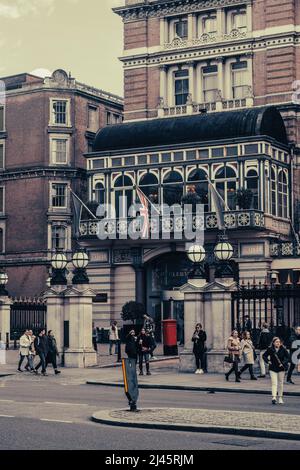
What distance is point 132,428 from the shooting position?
61.9ft

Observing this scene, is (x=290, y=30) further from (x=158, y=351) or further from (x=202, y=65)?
(x=158, y=351)

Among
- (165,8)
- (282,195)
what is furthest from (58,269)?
(165,8)

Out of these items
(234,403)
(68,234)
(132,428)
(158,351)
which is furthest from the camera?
(68,234)

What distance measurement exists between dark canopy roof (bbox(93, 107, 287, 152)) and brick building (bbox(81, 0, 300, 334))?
0.22 ft

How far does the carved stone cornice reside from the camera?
59844 mm

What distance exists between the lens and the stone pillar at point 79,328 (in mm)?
39719

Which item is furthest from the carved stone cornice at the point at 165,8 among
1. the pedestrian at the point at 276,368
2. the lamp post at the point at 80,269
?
the pedestrian at the point at 276,368

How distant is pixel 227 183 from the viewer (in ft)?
177

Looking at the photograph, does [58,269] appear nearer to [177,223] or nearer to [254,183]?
[177,223]

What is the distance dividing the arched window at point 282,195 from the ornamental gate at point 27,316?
1561 cm

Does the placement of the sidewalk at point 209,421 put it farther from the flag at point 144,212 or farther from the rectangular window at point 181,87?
the rectangular window at point 181,87

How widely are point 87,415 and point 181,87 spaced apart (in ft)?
139
